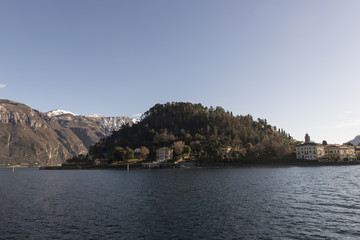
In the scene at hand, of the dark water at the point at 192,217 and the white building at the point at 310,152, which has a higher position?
the white building at the point at 310,152

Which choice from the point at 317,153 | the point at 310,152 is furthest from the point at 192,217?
the point at 317,153

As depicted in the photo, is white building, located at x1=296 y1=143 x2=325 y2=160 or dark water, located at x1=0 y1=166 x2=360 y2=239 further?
white building, located at x1=296 y1=143 x2=325 y2=160

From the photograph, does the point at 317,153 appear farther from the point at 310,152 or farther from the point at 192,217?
the point at 192,217

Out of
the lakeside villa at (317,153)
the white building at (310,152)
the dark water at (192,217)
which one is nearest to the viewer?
the dark water at (192,217)

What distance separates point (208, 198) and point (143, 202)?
13871mm

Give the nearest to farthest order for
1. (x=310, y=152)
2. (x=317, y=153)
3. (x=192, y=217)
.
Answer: (x=192, y=217), (x=317, y=153), (x=310, y=152)

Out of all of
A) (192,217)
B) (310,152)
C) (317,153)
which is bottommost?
(192,217)

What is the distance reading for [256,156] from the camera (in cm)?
18925

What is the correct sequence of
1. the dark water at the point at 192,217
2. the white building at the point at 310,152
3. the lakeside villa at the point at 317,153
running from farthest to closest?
the white building at the point at 310,152 < the lakeside villa at the point at 317,153 < the dark water at the point at 192,217

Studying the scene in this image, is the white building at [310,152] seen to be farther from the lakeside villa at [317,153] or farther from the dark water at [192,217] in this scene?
the dark water at [192,217]

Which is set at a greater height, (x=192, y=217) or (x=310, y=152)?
(x=310, y=152)

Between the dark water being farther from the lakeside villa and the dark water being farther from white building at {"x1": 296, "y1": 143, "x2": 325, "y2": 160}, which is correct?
the lakeside villa

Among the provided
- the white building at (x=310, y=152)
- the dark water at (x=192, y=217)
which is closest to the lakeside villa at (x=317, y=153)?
the white building at (x=310, y=152)

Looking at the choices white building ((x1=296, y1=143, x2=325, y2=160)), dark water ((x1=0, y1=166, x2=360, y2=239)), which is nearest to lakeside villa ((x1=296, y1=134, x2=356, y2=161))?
white building ((x1=296, y1=143, x2=325, y2=160))
